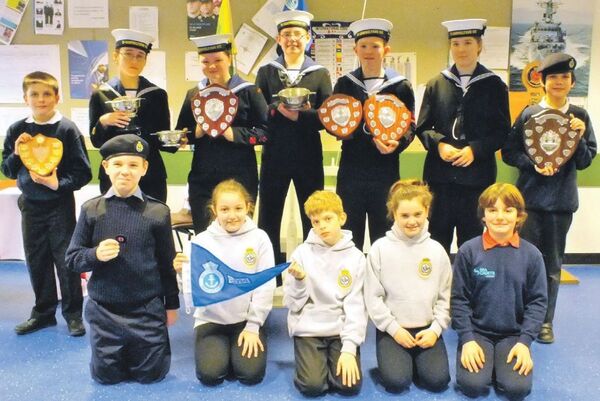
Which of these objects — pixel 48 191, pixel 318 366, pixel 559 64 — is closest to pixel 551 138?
pixel 559 64

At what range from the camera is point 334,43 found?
4680 millimetres

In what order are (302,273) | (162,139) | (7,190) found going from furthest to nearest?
1. (7,190)
2. (162,139)
3. (302,273)

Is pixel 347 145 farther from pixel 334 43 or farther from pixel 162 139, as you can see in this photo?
pixel 334 43

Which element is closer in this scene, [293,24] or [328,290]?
[328,290]

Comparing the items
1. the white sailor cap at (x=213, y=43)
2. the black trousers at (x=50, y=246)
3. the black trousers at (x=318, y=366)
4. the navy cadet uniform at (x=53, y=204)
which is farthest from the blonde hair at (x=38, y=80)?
the black trousers at (x=318, y=366)

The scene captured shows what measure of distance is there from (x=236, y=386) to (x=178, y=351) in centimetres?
58

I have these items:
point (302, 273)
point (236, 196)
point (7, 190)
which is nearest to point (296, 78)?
point (236, 196)

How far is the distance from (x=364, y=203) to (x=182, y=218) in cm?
171

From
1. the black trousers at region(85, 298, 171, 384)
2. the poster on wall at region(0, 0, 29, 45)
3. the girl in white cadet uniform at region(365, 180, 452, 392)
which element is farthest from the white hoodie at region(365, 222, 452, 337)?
the poster on wall at region(0, 0, 29, 45)

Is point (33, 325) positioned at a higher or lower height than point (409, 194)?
lower

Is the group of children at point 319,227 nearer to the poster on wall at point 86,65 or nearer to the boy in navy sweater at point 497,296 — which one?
the boy in navy sweater at point 497,296

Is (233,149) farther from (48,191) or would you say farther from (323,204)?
(48,191)

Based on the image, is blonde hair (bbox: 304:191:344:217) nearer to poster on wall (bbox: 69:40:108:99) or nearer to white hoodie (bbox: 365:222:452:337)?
white hoodie (bbox: 365:222:452:337)

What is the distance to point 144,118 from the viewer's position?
11.0ft
